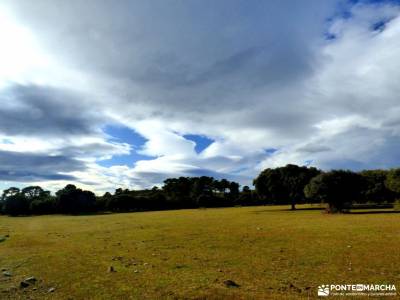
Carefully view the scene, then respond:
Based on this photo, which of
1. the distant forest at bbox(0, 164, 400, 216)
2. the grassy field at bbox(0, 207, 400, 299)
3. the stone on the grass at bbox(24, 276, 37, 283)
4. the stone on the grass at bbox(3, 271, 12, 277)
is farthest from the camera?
the distant forest at bbox(0, 164, 400, 216)

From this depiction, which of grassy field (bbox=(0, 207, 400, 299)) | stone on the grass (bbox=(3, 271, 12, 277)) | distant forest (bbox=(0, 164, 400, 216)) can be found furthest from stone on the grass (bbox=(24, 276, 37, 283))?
distant forest (bbox=(0, 164, 400, 216))

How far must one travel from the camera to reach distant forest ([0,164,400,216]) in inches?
2130

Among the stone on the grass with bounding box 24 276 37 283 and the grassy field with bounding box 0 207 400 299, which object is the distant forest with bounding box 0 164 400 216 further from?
the stone on the grass with bounding box 24 276 37 283

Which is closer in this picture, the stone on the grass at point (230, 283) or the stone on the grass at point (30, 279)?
the stone on the grass at point (230, 283)

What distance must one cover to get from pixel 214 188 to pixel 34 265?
15064 centimetres

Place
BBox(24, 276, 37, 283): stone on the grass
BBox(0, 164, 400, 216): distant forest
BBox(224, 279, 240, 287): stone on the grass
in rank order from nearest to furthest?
BBox(224, 279, 240, 287): stone on the grass < BBox(24, 276, 37, 283): stone on the grass < BBox(0, 164, 400, 216): distant forest

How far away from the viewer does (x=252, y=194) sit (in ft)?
416

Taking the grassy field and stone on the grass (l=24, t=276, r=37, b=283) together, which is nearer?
the grassy field

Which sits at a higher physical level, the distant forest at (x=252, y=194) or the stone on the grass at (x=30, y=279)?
the distant forest at (x=252, y=194)

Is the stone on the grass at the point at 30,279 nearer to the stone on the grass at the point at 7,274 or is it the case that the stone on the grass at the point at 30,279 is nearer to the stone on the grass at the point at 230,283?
the stone on the grass at the point at 7,274

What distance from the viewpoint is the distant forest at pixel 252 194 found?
5409 centimetres

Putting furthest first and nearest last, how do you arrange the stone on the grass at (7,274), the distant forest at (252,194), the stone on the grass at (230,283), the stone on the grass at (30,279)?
1. the distant forest at (252,194)
2. the stone on the grass at (7,274)
3. the stone on the grass at (30,279)
4. the stone on the grass at (230,283)

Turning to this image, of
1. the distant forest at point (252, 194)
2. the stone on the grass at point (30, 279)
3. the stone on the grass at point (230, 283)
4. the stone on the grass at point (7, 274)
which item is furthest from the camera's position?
the distant forest at point (252, 194)

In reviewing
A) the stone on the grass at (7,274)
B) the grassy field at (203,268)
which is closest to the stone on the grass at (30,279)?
the grassy field at (203,268)
